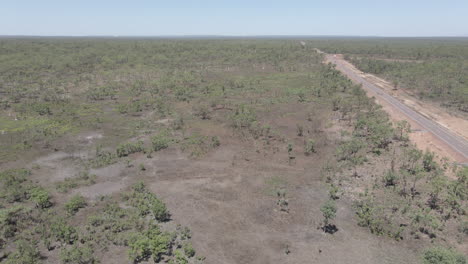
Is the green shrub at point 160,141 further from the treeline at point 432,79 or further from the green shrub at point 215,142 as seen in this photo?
the treeline at point 432,79

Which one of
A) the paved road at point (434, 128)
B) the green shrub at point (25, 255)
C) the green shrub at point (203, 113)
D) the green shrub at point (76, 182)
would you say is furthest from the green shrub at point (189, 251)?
the paved road at point (434, 128)

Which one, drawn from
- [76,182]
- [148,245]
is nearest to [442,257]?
[148,245]

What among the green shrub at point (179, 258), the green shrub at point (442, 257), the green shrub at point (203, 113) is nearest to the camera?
the green shrub at point (442, 257)

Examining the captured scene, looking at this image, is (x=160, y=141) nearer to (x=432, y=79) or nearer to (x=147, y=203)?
(x=147, y=203)

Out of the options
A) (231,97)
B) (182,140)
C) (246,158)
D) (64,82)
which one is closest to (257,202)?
(246,158)

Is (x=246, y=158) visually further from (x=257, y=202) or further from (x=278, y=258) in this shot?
(x=278, y=258)

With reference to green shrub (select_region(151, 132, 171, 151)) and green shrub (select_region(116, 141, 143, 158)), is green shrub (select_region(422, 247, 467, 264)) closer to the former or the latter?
green shrub (select_region(151, 132, 171, 151))

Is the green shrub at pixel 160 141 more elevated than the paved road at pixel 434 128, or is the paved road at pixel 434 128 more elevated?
the paved road at pixel 434 128
